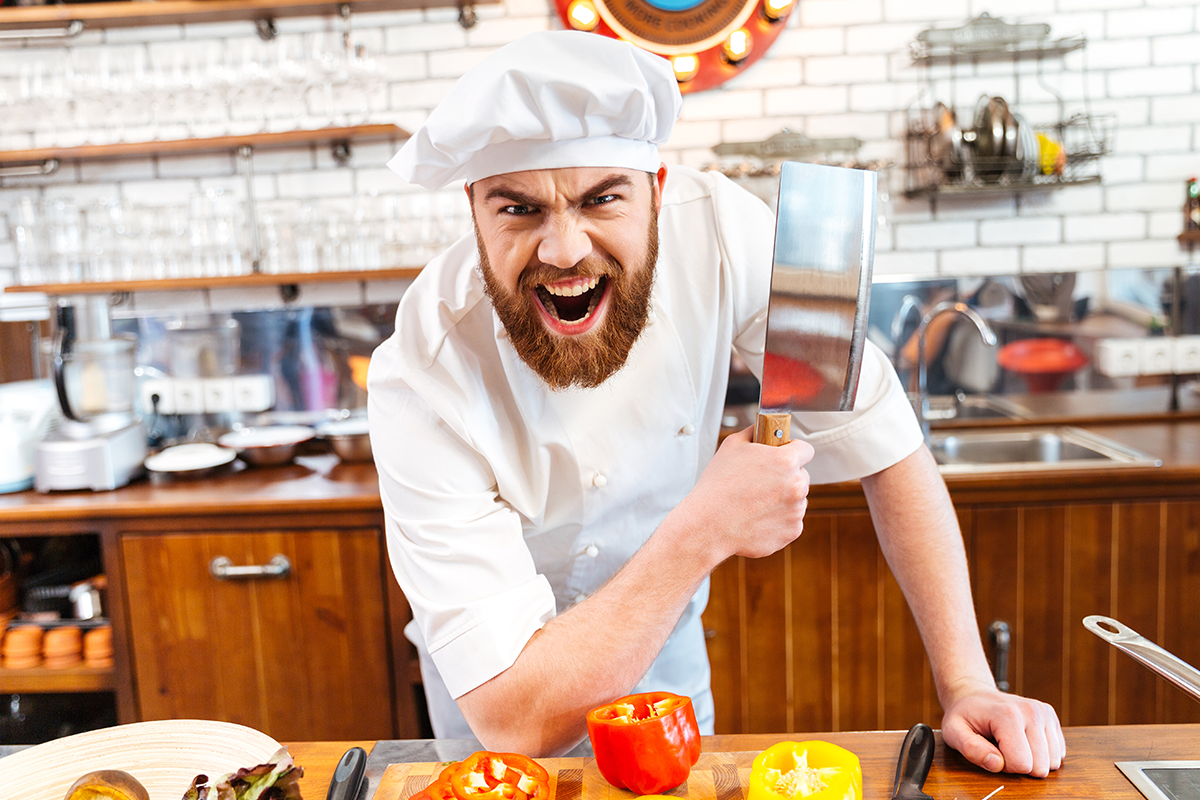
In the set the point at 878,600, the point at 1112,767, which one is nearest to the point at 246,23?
the point at 878,600

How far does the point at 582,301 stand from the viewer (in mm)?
1156

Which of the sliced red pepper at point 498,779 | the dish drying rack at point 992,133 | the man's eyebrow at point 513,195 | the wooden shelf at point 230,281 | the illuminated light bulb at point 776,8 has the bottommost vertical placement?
the sliced red pepper at point 498,779

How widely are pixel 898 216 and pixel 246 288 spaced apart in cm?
216

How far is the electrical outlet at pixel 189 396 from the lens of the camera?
2.77 metres

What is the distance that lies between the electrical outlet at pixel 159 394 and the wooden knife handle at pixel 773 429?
7.82 ft

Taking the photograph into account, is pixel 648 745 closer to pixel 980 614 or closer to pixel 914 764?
pixel 914 764

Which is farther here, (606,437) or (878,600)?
(878,600)

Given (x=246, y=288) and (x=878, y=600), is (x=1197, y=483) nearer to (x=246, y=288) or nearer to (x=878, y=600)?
(x=878, y=600)

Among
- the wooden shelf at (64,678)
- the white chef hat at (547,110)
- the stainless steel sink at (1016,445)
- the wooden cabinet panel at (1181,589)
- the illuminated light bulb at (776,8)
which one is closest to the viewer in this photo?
the white chef hat at (547,110)

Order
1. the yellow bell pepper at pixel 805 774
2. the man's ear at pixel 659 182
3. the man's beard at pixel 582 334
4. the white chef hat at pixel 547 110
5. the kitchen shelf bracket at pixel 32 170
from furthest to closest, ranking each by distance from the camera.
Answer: the kitchen shelf bracket at pixel 32 170 < the man's ear at pixel 659 182 < the man's beard at pixel 582 334 < the white chef hat at pixel 547 110 < the yellow bell pepper at pixel 805 774

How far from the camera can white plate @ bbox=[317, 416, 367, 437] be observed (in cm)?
250

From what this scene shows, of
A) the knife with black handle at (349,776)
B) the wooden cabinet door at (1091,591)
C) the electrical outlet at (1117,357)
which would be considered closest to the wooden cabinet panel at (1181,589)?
the wooden cabinet door at (1091,591)

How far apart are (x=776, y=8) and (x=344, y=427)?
1856 mm

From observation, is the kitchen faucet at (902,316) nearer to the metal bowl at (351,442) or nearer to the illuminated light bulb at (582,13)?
the illuminated light bulb at (582,13)
